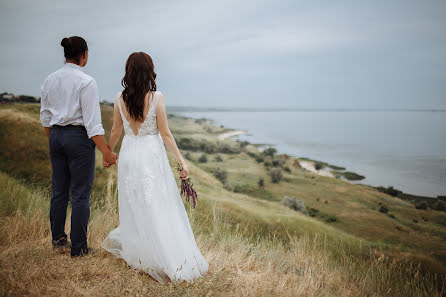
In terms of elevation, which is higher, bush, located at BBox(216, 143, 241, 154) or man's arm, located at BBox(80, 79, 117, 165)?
man's arm, located at BBox(80, 79, 117, 165)

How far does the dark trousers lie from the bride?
502 mm

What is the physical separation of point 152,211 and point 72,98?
197 cm

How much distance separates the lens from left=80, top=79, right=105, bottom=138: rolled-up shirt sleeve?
373 cm

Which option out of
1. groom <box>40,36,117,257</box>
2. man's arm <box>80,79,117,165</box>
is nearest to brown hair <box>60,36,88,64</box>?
groom <box>40,36,117,257</box>

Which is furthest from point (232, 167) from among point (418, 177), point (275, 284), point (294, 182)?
point (275, 284)

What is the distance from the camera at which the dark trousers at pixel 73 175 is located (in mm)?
3781

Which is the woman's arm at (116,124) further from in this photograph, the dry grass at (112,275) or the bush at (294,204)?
the bush at (294,204)

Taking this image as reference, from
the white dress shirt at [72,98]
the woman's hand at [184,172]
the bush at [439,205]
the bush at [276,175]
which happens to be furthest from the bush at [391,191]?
the white dress shirt at [72,98]

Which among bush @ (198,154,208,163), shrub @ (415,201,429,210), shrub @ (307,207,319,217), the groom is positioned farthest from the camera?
bush @ (198,154,208,163)

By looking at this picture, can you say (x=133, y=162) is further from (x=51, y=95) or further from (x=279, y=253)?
(x=279, y=253)

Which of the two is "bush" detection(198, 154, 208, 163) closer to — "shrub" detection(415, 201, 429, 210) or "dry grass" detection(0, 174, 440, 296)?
"shrub" detection(415, 201, 429, 210)

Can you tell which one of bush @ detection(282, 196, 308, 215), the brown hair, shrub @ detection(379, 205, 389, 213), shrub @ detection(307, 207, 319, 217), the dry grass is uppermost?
the brown hair

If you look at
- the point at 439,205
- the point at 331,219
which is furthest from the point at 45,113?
the point at 439,205

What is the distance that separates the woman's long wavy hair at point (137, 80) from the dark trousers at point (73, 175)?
3.03 ft
